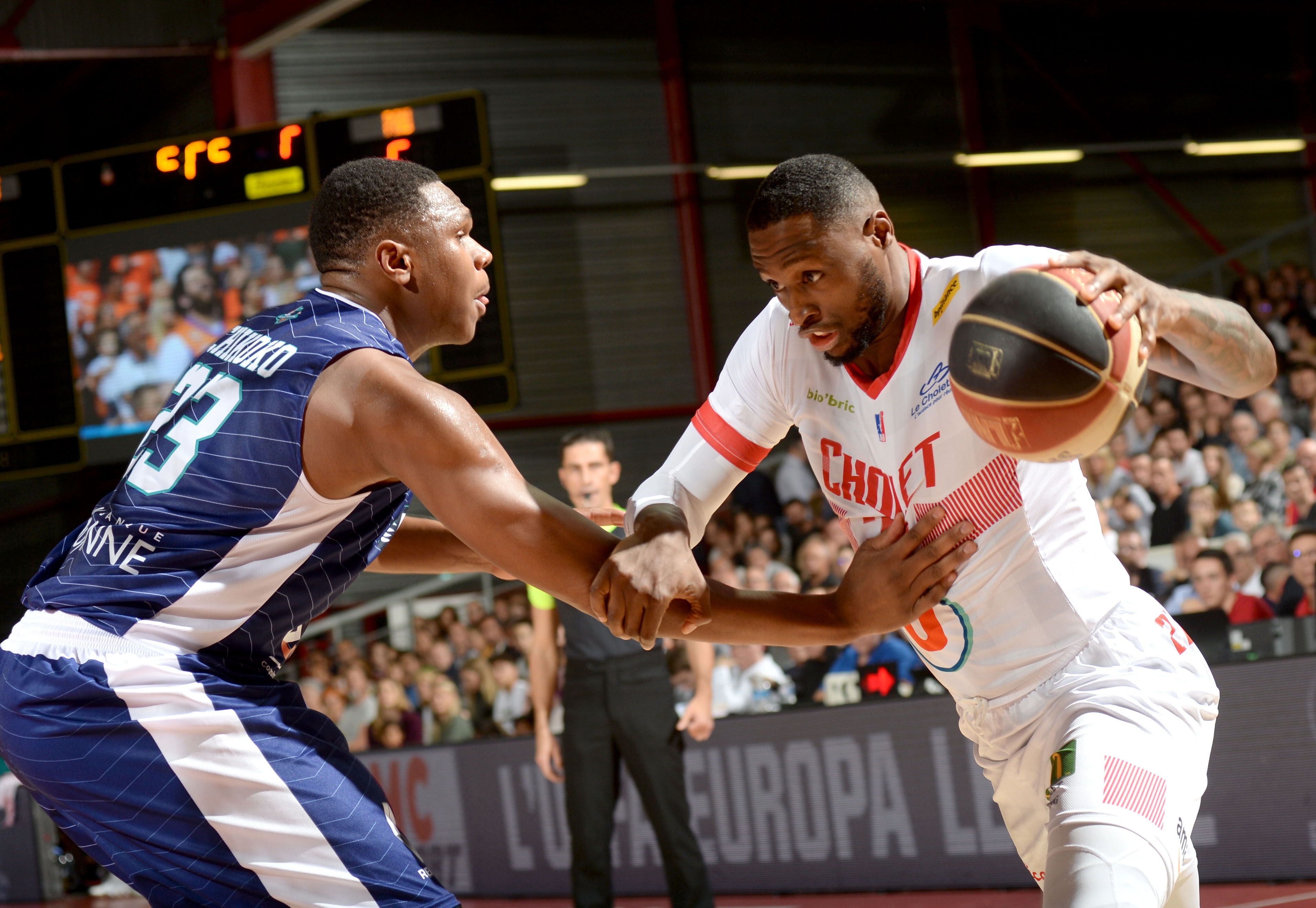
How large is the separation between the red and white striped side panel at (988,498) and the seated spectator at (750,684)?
14.7 ft

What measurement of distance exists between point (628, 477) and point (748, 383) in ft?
33.9

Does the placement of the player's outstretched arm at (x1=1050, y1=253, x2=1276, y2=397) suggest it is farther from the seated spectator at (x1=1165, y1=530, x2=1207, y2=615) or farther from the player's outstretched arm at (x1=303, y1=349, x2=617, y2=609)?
the seated spectator at (x1=1165, y1=530, x2=1207, y2=615)

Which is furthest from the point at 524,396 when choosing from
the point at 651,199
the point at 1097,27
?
the point at 1097,27

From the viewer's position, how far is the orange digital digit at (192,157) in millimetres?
8633

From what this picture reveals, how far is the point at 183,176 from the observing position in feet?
28.5

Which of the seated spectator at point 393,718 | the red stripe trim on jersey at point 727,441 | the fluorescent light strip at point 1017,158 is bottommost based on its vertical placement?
the seated spectator at point 393,718

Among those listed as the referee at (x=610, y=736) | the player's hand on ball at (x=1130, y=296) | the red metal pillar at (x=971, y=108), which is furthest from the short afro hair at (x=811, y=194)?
the red metal pillar at (x=971, y=108)

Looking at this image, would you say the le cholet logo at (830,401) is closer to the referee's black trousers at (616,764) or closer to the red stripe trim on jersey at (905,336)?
the red stripe trim on jersey at (905,336)

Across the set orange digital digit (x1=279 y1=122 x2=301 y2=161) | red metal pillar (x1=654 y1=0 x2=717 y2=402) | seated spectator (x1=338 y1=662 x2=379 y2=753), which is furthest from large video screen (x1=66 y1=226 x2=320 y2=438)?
red metal pillar (x1=654 y1=0 x2=717 y2=402)

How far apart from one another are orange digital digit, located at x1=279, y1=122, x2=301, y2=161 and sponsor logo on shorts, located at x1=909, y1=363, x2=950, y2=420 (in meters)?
6.75

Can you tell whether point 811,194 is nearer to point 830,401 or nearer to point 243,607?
point 830,401

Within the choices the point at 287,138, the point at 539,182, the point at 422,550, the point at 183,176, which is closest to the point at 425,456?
the point at 422,550

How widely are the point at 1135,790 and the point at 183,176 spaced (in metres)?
8.04

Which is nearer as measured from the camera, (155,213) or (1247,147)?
(155,213)
